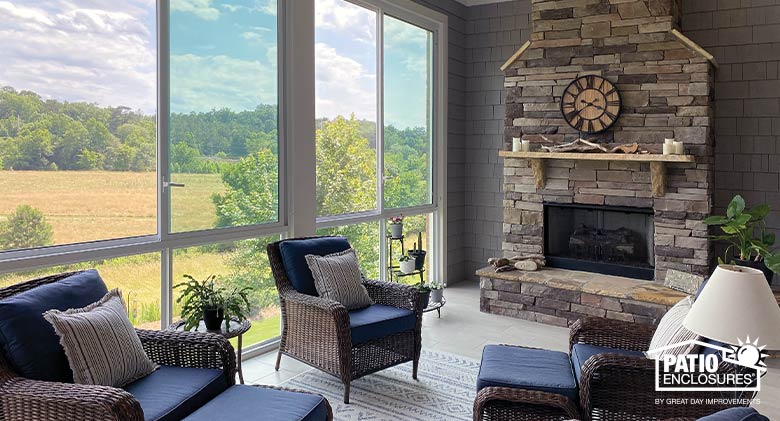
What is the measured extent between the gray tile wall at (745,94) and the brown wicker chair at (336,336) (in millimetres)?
3390

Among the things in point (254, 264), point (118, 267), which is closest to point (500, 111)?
point (254, 264)

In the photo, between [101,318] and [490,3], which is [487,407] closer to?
[101,318]

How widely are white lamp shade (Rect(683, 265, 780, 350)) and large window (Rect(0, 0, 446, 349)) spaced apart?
304 centimetres

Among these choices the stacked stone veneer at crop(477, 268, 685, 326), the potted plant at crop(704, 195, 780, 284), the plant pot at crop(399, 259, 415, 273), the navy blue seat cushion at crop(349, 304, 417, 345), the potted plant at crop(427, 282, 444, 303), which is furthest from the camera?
the plant pot at crop(399, 259, 415, 273)

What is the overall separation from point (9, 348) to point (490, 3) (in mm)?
5826

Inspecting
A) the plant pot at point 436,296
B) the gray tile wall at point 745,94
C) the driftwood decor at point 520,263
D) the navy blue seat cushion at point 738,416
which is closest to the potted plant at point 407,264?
the plant pot at point 436,296

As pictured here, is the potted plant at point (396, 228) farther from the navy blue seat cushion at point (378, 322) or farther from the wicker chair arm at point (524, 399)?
the wicker chair arm at point (524, 399)

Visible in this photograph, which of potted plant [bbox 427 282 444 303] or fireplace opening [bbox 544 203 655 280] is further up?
fireplace opening [bbox 544 203 655 280]

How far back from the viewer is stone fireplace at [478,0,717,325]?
5.17 meters

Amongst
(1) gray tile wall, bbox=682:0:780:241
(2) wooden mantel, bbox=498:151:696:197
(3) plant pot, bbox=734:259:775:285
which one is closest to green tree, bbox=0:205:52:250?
(2) wooden mantel, bbox=498:151:696:197

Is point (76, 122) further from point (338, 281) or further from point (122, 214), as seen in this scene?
point (338, 281)

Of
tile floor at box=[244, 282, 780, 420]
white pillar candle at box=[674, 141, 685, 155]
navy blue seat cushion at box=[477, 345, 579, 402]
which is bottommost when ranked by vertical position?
tile floor at box=[244, 282, 780, 420]

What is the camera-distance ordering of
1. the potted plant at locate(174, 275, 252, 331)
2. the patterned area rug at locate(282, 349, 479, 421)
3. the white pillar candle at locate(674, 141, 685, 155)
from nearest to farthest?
1. the potted plant at locate(174, 275, 252, 331)
2. the patterned area rug at locate(282, 349, 479, 421)
3. the white pillar candle at locate(674, 141, 685, 155)

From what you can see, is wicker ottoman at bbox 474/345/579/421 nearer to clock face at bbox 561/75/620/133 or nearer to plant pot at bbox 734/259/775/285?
plant pot at bbox 734/259/775/285
